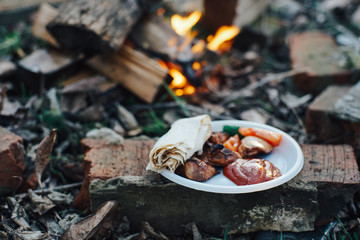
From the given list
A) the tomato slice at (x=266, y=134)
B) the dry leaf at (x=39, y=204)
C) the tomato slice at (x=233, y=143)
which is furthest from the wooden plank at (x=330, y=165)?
the dry leaf at (x=39, y=204)

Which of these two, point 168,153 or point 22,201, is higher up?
point 168,153

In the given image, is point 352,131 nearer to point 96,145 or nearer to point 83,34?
point 96,145

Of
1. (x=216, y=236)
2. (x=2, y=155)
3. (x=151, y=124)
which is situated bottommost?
(x=216, y=236)

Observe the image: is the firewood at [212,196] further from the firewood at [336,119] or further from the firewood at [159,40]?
the firewood at [159,40]

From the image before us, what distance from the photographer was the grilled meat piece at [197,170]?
7.01 ft

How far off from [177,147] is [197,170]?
0.20 meters

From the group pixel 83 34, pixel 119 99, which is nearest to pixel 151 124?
pixel 119 99

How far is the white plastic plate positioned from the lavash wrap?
71 mm

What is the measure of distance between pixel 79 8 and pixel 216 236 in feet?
8.40

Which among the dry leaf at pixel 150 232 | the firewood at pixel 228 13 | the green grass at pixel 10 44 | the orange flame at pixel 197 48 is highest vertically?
the green grass at pixel 10 44

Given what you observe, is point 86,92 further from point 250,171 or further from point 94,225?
point 250,171

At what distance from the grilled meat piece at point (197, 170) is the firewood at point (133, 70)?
4.63ft

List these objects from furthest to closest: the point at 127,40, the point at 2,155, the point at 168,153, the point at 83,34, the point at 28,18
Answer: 1. the point at 28,18
2. the point at 127,40
3. the point at 83,34
4. the point at 2,155
5. the point at 168,153

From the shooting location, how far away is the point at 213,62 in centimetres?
423
